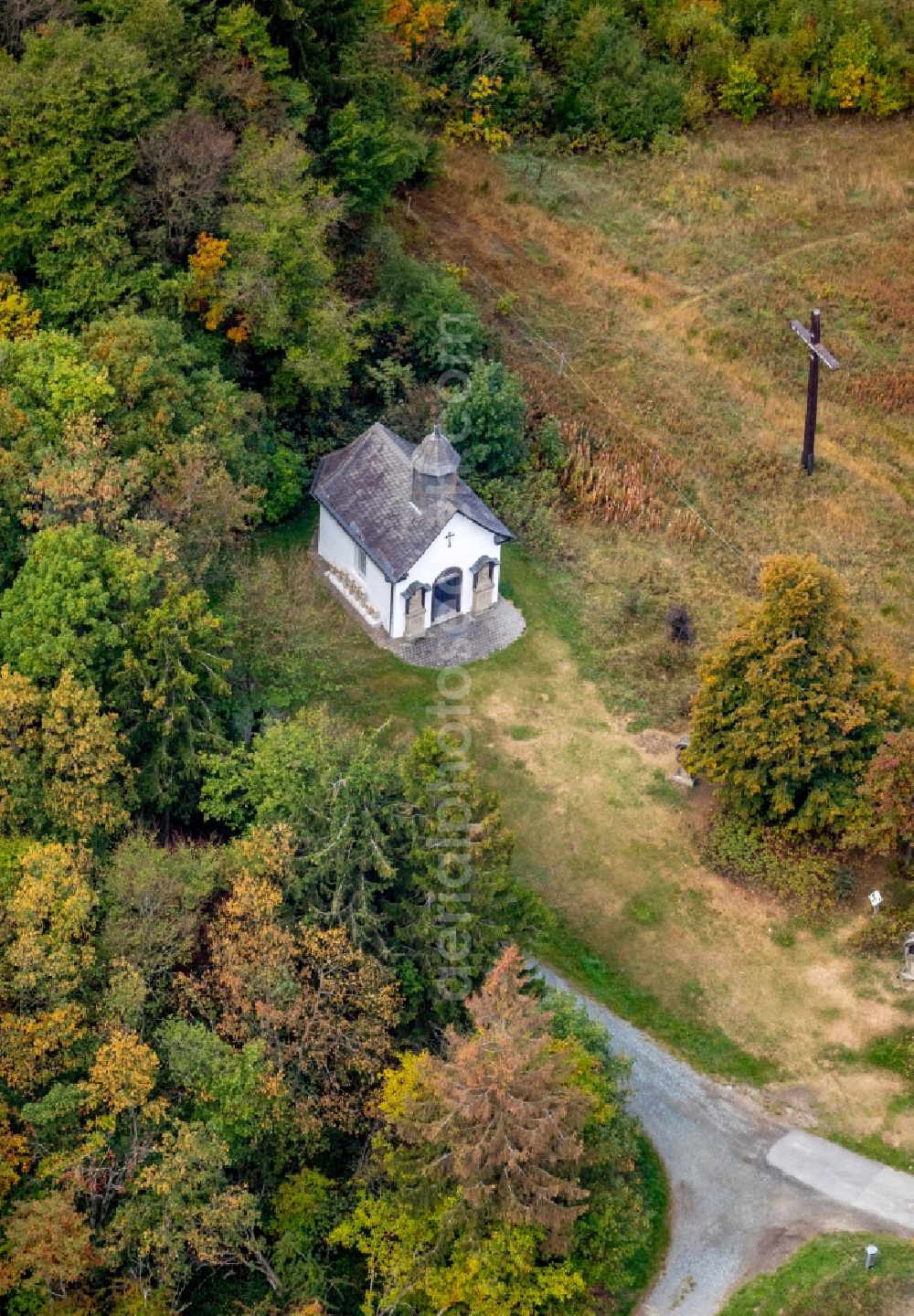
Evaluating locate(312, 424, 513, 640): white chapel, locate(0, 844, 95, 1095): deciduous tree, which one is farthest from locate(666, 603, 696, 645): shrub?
locate(0, 844, 95, 1095): deciduous tree

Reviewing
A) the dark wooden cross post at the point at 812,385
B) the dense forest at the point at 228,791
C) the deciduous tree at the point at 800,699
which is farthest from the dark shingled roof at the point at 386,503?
the dark wooden cross post at the point at 812,385

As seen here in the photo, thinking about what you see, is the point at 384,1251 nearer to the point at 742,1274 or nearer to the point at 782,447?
the point at 742,1274

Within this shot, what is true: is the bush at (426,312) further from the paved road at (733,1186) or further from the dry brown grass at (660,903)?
the paved road at (733,1186)

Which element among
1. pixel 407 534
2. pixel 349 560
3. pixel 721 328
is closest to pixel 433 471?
pixel 407 534

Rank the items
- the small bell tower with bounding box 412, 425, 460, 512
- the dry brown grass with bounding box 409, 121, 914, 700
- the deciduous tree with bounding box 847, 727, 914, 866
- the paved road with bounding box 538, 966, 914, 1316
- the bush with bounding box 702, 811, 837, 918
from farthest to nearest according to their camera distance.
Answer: the dry brown grass with bounding box 409, 121, 914, 700 → the small bell tower with bounding box 412, 425, 460, 512 → the bush with bounding box 702, 811, 837, 918 → the deciduous tree with bounding box 847, 727, 914, 866 → the paved road with bounding box 538, 966, 914, 1316

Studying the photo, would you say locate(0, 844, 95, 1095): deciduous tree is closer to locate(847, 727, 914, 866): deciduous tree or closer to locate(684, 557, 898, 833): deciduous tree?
locate(684, 557, 898, 833): deciduous tree

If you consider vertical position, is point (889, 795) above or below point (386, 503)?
below

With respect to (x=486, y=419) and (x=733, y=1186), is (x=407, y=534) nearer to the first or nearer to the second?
(x=486, y=419)
